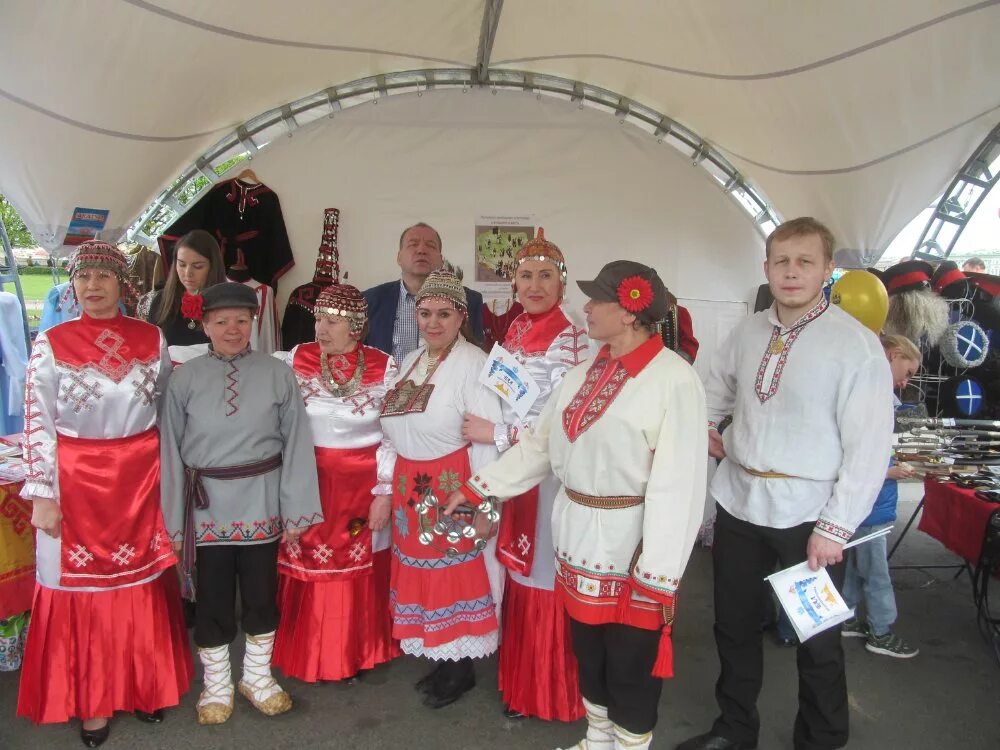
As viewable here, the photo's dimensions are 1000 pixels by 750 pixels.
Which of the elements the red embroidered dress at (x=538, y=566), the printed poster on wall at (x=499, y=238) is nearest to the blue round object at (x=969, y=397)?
the printed poster on wall at (x=499, y=238)

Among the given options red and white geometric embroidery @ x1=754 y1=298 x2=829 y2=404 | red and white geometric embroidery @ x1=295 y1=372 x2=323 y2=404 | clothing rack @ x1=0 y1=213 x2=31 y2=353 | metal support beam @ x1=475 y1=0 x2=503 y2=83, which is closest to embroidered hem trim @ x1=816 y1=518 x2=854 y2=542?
red and white geometric embroidery @ x1=754 y1=298 x2=829 y2=404

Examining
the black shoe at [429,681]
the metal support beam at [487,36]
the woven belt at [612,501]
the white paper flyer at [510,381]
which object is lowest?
the black shoe at [429,681]

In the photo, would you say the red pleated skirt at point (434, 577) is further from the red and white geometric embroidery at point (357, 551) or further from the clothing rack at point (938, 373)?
the clothing rack at point (938, 373)

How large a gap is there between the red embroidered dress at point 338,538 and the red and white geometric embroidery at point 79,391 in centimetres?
71

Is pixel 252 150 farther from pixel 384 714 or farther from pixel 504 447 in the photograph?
pixel 384 714

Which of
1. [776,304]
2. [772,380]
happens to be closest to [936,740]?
[772,380]

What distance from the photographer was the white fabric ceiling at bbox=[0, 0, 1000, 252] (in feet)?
11.1

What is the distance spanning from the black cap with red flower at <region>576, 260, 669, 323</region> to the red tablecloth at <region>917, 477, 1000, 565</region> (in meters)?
2.46

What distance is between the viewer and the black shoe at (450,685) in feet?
9.12

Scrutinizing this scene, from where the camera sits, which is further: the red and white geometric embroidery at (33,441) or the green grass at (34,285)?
the green grass at (34,285)

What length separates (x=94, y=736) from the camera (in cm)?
250

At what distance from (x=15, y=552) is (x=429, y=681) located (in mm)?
1874

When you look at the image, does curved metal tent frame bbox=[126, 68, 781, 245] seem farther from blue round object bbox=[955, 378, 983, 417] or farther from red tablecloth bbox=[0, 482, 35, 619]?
red tablecloth bbox=[0, 482, 35, 619]

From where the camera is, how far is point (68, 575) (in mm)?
2389
